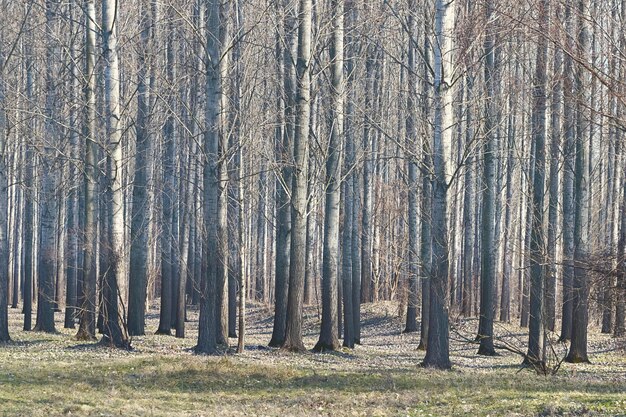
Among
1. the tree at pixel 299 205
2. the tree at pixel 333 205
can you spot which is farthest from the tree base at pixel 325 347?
the tree at pixel 299 205

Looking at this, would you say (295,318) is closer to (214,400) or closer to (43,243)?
(214,400)

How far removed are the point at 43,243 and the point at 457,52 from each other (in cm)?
1212

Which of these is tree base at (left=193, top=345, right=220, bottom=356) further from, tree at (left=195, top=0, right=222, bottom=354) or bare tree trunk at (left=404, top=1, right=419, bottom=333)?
bare tree trunk at (left=404, top=1, right=419, bottom=333)

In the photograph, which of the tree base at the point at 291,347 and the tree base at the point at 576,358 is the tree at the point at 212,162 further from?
the tree base at the point at 576,358

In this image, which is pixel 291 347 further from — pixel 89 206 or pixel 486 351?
pixel 89 206

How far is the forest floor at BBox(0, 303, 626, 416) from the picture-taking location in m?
10.6

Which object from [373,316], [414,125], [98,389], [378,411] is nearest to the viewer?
[378,411]

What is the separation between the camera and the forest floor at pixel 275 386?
34.7 ft

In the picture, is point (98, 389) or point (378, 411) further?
point (98, 389)


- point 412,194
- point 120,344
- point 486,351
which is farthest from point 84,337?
point 412,194

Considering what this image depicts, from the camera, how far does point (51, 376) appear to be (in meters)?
12.6

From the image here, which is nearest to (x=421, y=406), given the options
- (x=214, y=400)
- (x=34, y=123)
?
(x=214, y=400)

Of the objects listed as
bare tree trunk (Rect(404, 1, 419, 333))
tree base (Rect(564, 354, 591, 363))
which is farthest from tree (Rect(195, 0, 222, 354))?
tree base (Rect(564, 354, 591, 363))

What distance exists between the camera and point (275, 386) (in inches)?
493
